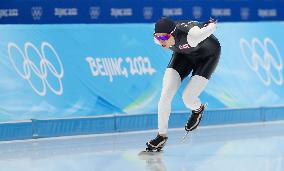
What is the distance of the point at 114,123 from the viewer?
11.0 metres

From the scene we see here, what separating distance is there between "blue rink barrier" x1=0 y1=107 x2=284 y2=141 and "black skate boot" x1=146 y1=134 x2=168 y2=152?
5.93 feet

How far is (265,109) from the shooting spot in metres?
12.4

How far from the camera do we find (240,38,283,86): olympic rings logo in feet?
41.4

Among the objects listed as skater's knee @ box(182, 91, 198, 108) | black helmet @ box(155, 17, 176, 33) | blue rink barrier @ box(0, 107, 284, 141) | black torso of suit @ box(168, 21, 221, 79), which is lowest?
blue rink barrier @ box(0, 107, 284, 141)

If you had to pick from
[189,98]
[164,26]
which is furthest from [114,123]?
[164,26]

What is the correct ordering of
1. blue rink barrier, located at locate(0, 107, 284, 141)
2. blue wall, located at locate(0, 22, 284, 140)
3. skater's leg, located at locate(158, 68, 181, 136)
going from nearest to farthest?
skater's leg, located at locate(158, 68, 181, 136) < blue rink barrier, located at locate(0, 107, 284, 141) < blue wall, located at locate(0, 22, 284, 140)

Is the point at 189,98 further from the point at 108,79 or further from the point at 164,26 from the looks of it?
the point at 108,79

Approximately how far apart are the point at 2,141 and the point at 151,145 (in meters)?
2.12

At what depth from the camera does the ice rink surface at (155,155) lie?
25.3 feet

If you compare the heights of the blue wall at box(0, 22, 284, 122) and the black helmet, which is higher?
the black helmet

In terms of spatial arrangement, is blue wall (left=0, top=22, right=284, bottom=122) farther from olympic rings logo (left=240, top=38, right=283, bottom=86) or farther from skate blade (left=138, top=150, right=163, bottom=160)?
skate blade (left=138, top=150, right=163, bottom=160)

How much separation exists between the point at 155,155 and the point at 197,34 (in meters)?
1.42

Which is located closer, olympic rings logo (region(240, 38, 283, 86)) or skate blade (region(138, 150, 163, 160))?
skate blade (region(138, 150, 163, 160))

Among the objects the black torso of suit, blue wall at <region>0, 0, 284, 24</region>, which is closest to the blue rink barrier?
the black torso of suit
